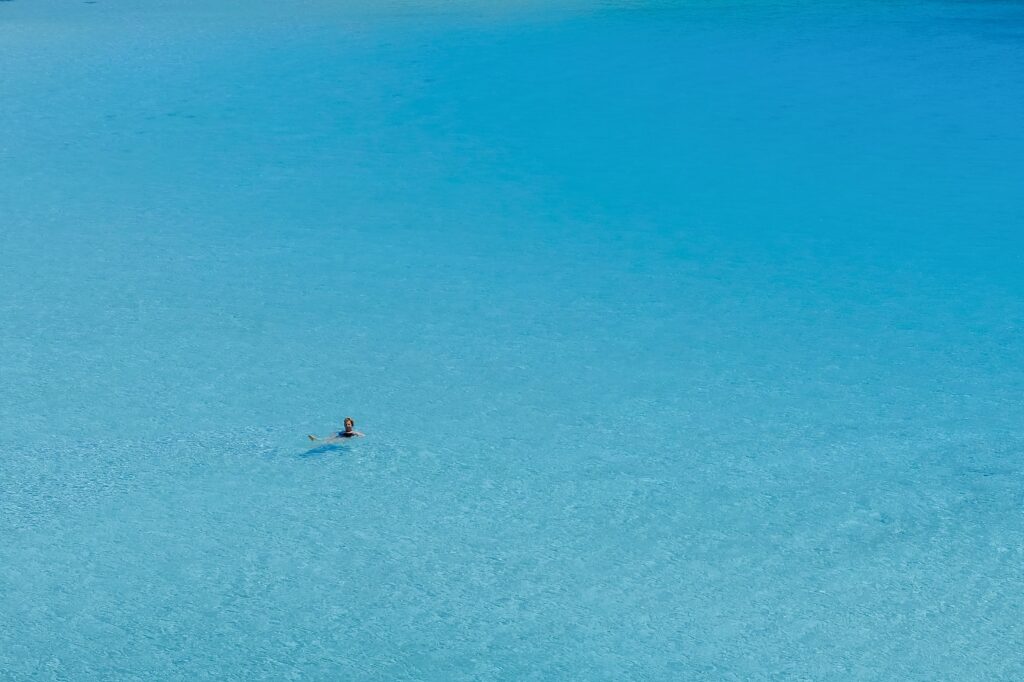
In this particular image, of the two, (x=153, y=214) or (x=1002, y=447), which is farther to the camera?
(x=153, y=214)

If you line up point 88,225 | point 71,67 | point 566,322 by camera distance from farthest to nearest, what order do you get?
point 71,67 < point 88,225 < point 566,322

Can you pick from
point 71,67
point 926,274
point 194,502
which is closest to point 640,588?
point 194,502

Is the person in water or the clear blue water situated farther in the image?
the person in water

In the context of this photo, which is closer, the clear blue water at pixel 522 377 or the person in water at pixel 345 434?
the clear blue water at pixel 522 377

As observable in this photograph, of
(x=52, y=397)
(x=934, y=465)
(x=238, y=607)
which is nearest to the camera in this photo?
(x=238, y=607)

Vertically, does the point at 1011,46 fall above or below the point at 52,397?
above

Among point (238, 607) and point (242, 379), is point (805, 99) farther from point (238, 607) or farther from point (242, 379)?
point (238, 607)

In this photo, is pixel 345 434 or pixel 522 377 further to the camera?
pixel 522 377
